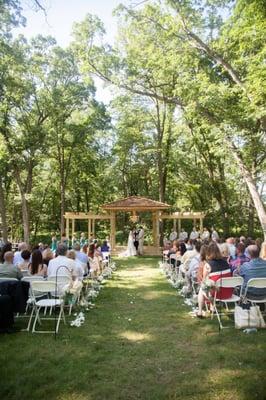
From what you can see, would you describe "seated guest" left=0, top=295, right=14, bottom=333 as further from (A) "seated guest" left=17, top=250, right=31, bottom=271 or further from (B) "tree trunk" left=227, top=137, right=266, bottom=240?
(B) "tree trunk" left=227, top=137, right=266, bottom=240

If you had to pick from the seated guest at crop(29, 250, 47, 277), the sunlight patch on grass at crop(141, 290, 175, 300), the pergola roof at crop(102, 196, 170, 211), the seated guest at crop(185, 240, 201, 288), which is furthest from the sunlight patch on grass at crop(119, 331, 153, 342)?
the pergola roof at crop(102, 196, 170, 211)

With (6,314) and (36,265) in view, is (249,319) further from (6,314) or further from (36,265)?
(36,265)

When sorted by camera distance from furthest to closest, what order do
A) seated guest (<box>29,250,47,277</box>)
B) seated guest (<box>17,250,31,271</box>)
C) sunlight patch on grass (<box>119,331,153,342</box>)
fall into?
seated guest (<box>17,250,31,271</box>) → seated guest (<box>29,250,47,277</box>) → sunlight patch on grass (<box>119,331,153,342</box>)

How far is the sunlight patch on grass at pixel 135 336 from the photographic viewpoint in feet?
17.6

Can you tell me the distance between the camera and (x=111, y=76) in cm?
1789

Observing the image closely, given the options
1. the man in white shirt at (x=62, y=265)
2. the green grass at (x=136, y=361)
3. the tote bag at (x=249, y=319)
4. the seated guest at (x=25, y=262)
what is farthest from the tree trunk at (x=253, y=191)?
the seated guest at (x=25, y=262)

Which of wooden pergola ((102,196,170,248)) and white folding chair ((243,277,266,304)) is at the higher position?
wooden pergola ((102,196,170,248))

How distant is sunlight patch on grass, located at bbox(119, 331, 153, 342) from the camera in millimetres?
5363

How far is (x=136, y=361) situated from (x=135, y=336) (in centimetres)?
104

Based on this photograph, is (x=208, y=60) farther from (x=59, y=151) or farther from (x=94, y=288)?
(x=59, y=151)

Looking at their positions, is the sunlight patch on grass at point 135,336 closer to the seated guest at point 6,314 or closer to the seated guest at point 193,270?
the seated guest at point 6,314

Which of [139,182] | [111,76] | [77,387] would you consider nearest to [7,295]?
[77,387]

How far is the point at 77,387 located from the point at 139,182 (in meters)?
30.2

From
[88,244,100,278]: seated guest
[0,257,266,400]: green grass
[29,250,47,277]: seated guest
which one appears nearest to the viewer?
[0,257,266,400]: green grass
